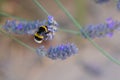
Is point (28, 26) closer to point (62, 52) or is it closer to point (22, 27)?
point (22, 27)

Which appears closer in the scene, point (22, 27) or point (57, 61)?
point (22, 27)

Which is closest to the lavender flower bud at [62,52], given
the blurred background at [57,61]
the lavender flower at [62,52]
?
the lavender flower at [62,52]

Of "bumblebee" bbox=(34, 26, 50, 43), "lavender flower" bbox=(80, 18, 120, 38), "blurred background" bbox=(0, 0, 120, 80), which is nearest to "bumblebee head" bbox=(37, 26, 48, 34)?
"bumblebee" bbox=(34, 26, 50, 43)

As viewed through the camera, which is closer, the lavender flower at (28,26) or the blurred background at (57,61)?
the lavender flower at (28,26)

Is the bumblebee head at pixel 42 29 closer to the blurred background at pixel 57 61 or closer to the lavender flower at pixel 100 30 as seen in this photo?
the lavender flower at pixel 100 30

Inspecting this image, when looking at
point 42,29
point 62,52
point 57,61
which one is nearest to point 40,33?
point 42,29

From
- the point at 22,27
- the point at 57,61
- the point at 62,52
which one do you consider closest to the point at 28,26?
the point at 22,27

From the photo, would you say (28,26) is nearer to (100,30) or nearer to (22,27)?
(22,27)

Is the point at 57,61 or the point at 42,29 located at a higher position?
the point at 57,61

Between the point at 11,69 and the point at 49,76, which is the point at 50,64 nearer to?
the point at 49,76

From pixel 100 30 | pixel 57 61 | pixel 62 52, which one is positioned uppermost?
pixel 57 61

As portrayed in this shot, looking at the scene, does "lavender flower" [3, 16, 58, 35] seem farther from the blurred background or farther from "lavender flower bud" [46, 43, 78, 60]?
the blurred background
